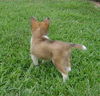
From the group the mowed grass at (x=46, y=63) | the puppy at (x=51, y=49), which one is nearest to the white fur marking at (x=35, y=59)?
the puppy at (x=51, y=49)

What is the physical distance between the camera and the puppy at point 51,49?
3963 millimetres

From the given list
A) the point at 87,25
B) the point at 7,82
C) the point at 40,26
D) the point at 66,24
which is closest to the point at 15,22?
the point at 66,24

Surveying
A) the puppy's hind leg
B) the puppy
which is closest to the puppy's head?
the puppy

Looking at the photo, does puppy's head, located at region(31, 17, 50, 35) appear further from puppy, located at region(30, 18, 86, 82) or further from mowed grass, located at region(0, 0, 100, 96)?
mowed grass, located at region(0, 0, 100, 96)

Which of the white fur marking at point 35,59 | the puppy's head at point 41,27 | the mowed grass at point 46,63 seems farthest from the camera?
the white fur marking at point 35,59

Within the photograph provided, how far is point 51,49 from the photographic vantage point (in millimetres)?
4027

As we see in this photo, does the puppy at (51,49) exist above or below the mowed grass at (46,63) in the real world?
above

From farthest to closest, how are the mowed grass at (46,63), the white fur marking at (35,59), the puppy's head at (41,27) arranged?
1. the white fur marking at (35,59)
2. the puppy's head at (41,27)
3. the mowed grass at (46,63)

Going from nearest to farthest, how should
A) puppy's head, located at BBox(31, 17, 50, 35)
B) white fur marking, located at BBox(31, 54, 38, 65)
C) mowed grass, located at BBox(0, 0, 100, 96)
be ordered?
mowed grass, located at BBox(0, 0, 100, 96) → puppy's head, located at BBox(31, 17, 50, 35) → white fur marking, located at BBox(31, 54, 38, 65)

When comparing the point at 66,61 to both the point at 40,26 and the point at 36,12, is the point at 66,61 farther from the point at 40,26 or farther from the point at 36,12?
the point at 36,12

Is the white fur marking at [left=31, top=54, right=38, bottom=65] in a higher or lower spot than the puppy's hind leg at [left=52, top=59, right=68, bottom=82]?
lower

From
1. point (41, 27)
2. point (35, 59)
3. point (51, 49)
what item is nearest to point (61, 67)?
point (51, 49)

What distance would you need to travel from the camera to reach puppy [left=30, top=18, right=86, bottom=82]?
13.0ft

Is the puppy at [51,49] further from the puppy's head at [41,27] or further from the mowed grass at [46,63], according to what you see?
the mowed grass at [46,63]
